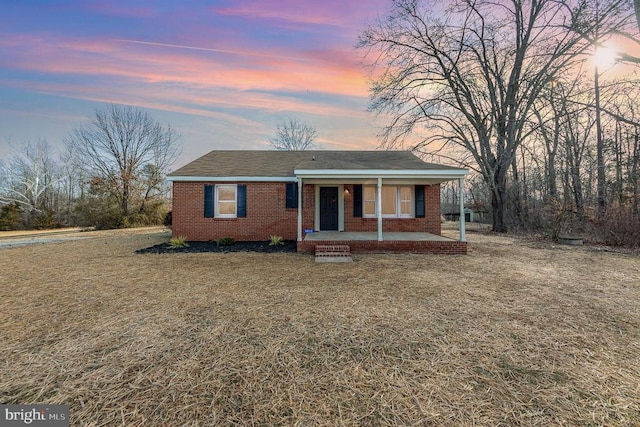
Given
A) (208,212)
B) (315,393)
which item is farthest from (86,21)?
(315,393)

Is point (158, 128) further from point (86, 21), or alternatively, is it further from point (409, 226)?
point (409, 226)

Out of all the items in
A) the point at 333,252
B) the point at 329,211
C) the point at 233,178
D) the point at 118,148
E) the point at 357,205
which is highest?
the point at 118,148

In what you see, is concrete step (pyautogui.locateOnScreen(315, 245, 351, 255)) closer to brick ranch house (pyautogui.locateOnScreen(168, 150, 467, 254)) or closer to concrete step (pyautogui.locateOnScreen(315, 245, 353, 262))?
concrete step (pyautogui.locateOnScreen(315, 245, 353, 262))

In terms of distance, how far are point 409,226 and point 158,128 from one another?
2369 cm

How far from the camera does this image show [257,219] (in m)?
10.9

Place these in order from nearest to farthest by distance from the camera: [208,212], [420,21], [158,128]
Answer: [208,212]
[420,21]
[158,128]

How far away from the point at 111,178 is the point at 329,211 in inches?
773

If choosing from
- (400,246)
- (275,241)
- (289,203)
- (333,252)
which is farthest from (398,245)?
(289,203)

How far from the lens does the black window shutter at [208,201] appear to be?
35.1 feet

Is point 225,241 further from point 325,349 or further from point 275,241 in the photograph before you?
point 325,349

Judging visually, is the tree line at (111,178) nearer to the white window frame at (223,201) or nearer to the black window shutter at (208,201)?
the black window shutter at (208,201)

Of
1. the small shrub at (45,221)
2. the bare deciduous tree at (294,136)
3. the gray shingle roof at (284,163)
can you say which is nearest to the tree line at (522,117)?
the gray shingle roof at (284,163)

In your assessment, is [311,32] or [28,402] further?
[311,32]

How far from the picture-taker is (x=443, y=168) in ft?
28.7
